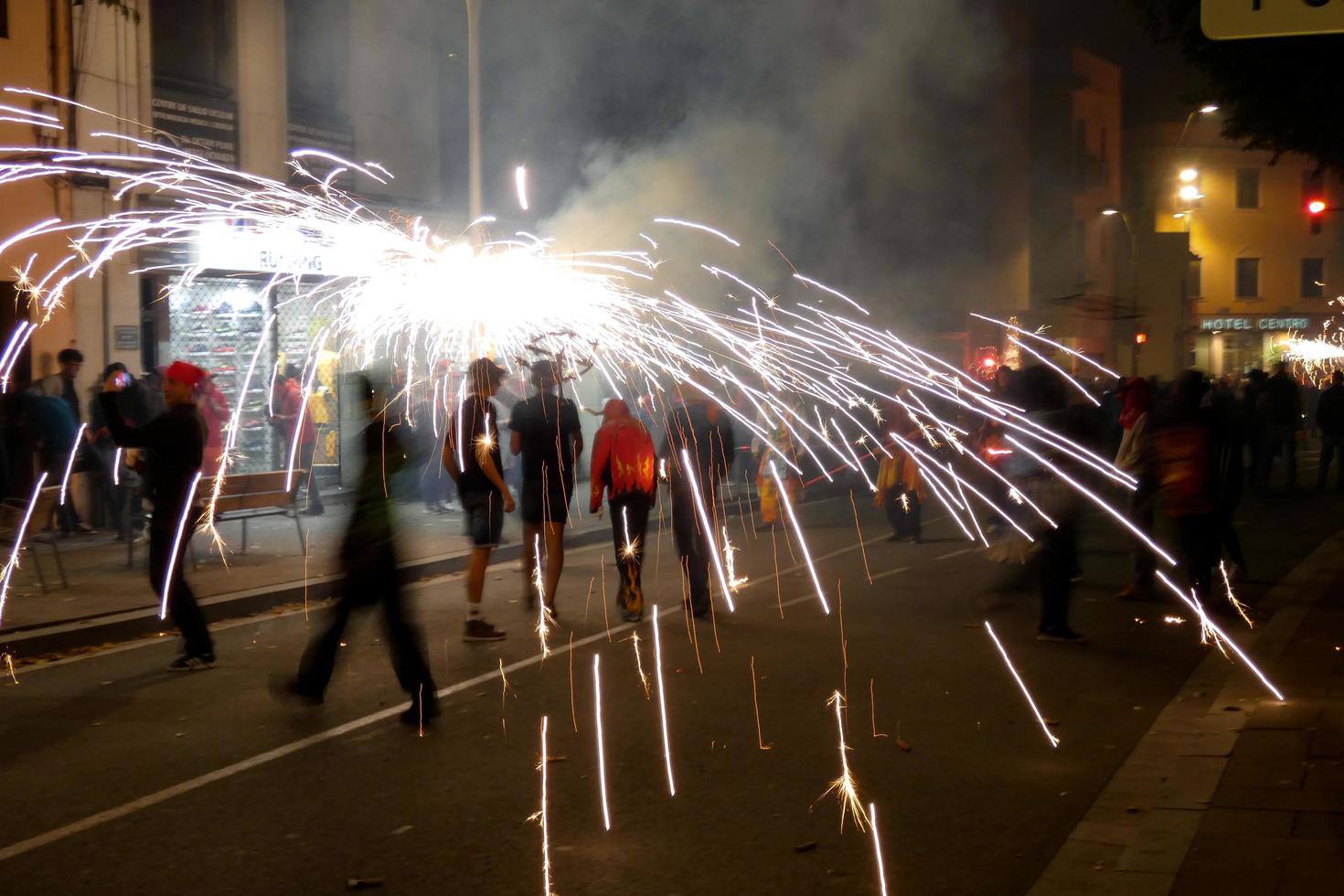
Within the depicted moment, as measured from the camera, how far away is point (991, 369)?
26516 mm

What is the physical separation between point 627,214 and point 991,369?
10511mm

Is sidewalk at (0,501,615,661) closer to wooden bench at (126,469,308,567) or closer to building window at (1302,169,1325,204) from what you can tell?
wooden bench at (126,469,308,567)

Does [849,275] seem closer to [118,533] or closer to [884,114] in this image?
[884,114]

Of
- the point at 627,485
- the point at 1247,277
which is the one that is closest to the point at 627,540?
the point at 627,485

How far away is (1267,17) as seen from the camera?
4.96m

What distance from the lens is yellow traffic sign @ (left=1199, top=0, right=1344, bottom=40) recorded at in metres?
4.87

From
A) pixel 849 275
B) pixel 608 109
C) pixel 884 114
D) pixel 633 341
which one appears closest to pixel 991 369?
pixel 849 275

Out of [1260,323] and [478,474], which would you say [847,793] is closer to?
[478,474]

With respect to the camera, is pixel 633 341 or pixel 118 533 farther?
pixel 118 533

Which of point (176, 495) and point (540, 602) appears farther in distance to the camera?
point (540, 602)

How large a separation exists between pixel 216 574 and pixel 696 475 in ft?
14.0

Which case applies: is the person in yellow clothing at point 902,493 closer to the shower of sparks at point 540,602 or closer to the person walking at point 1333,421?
the shower of sparks at point 540,602

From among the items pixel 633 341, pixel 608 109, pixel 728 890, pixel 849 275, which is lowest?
pixel 728 890

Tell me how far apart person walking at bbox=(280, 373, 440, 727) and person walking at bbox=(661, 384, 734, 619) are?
123 inches
